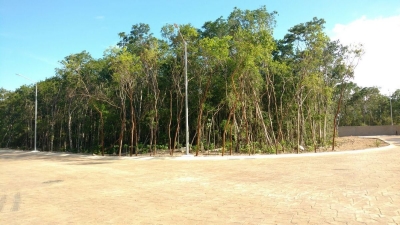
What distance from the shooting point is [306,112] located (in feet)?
90.9

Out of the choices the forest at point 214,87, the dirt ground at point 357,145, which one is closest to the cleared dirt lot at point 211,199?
the forest at point 214,87

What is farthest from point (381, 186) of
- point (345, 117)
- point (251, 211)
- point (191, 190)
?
point (345, 117)

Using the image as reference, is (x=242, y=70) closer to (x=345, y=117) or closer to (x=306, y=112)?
(x=306, y=112)

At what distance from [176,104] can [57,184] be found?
1723 cm

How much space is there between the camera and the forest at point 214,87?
20.4m

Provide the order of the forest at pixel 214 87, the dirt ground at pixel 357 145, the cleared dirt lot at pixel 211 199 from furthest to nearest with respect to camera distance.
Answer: the dirt ground at pixel 357 145, the forest at pixel 214 87, the cleared dirt lot at pixel 211 199

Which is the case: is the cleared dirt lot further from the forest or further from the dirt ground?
the dirt ground

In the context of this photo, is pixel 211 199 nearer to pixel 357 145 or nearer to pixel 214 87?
pixel 214 87

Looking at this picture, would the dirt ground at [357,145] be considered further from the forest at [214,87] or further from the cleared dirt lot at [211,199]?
Answer: the cleared dirt lot at [211,199]

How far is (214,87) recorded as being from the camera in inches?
930

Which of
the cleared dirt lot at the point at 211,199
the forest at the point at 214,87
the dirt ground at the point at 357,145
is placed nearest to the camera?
the cleared dirt lot at the point at 211,199

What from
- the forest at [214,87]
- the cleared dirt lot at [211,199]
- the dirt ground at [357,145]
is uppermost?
the forest at [214,87]

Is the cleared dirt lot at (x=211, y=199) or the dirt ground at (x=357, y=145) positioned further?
the dirt ground at (x=357, y=145)

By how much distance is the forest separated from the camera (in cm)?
2041
